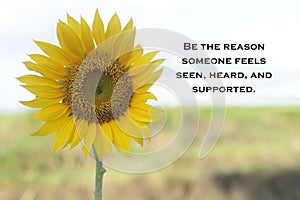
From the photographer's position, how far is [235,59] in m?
1.86

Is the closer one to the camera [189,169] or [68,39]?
[68,39]

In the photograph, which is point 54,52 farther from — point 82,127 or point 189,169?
point 189,169

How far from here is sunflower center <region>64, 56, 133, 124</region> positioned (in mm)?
A: 1138

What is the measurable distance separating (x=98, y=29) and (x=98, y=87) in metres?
0.16

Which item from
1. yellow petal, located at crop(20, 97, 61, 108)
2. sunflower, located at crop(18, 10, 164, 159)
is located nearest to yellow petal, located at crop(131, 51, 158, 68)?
sunflower, located at crop(18, 10, 164, 159)

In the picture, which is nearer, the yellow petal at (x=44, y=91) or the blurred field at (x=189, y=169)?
the yellow petal at (x=44, y=91)

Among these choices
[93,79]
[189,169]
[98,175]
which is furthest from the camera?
[189,169]

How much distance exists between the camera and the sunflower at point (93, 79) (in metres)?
1.08

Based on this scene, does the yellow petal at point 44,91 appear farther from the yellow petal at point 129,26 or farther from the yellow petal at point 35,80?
the yellow petal at point 129,26

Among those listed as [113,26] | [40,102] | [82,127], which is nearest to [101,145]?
[82,127]

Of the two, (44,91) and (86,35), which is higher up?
(86,35)

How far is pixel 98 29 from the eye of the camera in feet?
3.57

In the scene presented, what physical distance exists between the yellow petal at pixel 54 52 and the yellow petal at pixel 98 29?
3.4 inches

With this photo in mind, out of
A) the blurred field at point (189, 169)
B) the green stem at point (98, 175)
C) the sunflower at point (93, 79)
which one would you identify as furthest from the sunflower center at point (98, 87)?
the blurred field at point (189, 169)
